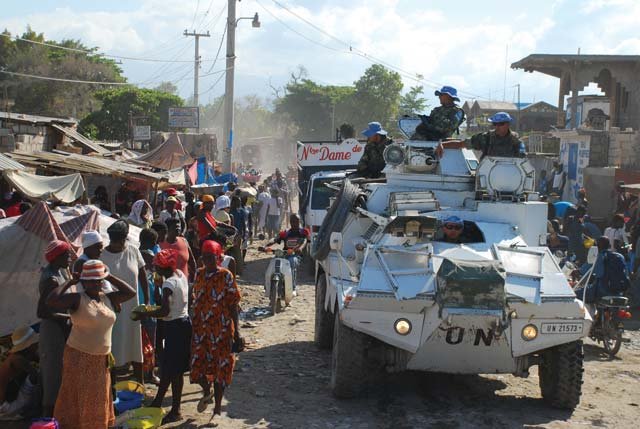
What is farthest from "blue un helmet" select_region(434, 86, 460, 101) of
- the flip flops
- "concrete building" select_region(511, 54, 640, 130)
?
"concrete building" select_region(511, 54, 640, 130)

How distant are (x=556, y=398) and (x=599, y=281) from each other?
12.0 feet

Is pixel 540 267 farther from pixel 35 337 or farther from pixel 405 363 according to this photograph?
pixel 35 337

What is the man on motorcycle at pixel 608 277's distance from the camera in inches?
431

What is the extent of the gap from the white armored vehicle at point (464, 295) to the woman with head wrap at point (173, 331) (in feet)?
4.54

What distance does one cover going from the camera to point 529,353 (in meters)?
7.61

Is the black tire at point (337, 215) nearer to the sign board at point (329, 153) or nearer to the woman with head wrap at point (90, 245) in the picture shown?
the woman with head wrap at point (90, 245)

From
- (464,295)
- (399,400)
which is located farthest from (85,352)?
(399,400)

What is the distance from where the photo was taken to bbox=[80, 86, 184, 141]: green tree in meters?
41.4

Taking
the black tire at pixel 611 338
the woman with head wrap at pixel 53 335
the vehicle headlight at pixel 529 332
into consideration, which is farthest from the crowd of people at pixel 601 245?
the woman with head wrap at pixel 53 335

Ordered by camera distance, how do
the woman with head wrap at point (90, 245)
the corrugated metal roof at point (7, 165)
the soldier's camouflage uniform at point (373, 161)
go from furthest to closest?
the corrugated metal roof at point (7, 165), the soldier's camouflage uniform at point (373, 161), the woman with head wrap at point (90, 245)

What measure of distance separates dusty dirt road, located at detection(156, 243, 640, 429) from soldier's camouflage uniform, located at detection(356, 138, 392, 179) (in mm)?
2483

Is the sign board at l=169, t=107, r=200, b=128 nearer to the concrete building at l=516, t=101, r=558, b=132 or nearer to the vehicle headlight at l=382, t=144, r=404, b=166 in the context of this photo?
the concrete building at l=516, t=101, r=558, b=132

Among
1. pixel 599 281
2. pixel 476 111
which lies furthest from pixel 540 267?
pixel 476 111

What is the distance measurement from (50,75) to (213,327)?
48573 millimetres
